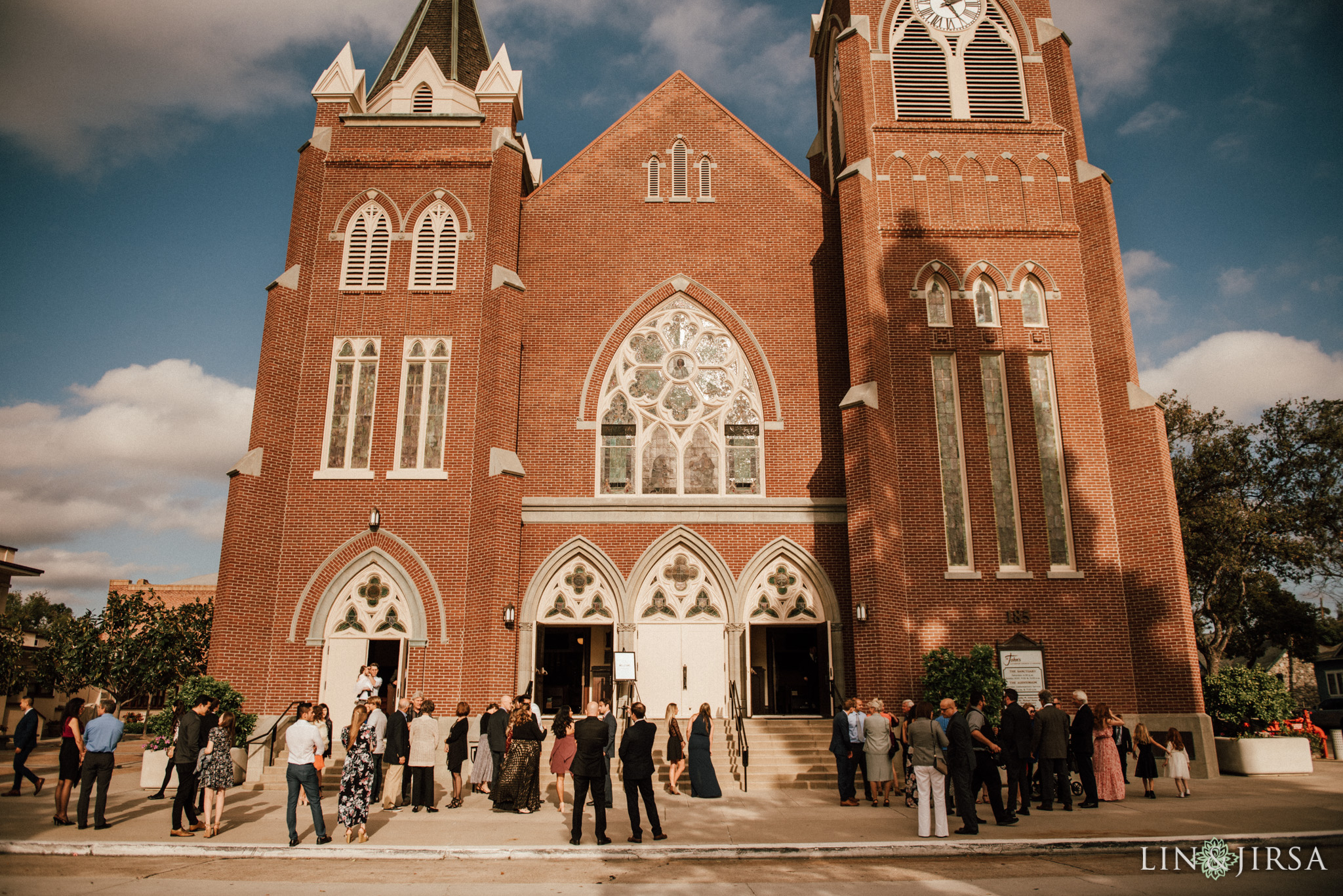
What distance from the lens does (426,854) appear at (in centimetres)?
836

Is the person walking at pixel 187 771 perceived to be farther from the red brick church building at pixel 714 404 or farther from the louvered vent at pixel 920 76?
the louvered vent at pixel 920 76

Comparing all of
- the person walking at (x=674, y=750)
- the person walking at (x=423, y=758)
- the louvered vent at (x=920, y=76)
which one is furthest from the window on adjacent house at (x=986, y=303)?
the person walking at (x=423, y=758)

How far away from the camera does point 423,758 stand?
11.1 meters

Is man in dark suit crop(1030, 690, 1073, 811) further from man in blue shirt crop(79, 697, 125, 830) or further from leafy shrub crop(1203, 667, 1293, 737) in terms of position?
man in blue shirt crop(79, 697, 125, 830)

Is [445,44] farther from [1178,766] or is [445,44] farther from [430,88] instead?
[1178,766]

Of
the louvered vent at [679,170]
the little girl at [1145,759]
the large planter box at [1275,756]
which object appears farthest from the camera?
the louvered vent at [679,170]

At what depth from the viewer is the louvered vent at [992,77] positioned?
63.9ft

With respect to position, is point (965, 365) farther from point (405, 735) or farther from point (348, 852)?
point (348, 852)

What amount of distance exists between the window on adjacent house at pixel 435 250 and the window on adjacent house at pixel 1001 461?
1163cm

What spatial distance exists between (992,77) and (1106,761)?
15518 millimetres

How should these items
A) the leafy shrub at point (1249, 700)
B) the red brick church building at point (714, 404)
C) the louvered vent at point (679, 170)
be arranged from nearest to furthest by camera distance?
the leafy shrub at point (1249, 700)
the red brick church building at point (714, 404)
the louvered vent at point (679, 170)

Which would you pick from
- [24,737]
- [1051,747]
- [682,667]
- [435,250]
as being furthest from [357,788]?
[435,250]

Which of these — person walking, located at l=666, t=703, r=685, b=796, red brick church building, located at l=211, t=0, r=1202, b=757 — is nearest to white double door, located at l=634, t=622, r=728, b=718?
red brick church building, located at l=211, t=0, r=1202, b=757

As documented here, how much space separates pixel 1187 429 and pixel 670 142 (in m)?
21.8
